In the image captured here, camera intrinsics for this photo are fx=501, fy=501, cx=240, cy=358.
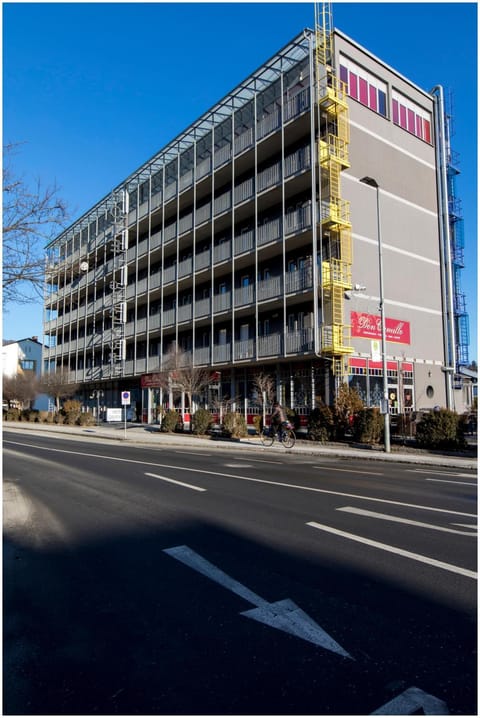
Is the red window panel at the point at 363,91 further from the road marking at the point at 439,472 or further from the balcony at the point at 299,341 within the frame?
the road marking at the point at 439,472

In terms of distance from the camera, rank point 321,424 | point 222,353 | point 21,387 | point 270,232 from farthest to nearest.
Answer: point 21,387, point 222,353, point 270,232, point 321,424

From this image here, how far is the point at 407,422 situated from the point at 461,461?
17.2ft

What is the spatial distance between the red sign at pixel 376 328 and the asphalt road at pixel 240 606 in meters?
18.5

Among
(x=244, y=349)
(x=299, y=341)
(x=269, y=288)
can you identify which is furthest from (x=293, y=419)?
(x=269, y=288)

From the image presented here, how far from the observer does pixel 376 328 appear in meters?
27.7

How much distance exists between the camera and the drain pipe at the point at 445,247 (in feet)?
105

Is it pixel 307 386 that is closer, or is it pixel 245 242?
pixel 307 386

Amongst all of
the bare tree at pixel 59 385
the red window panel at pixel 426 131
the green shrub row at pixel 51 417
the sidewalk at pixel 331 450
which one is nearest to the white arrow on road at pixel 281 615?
the sidewalk at pixel 331 450

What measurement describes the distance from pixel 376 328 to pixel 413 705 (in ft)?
85.2

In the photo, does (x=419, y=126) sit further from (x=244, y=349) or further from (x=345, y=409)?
(x=345, y=409)

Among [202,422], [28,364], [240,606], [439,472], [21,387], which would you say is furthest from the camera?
[28,364]

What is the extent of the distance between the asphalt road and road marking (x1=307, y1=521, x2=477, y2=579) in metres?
0.03

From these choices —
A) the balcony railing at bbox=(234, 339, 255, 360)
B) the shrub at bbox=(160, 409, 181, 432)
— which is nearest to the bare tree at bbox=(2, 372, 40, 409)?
the shrub at bbox=(160, 409, 181, 432)

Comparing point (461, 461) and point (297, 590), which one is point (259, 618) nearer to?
point (297, 590)
